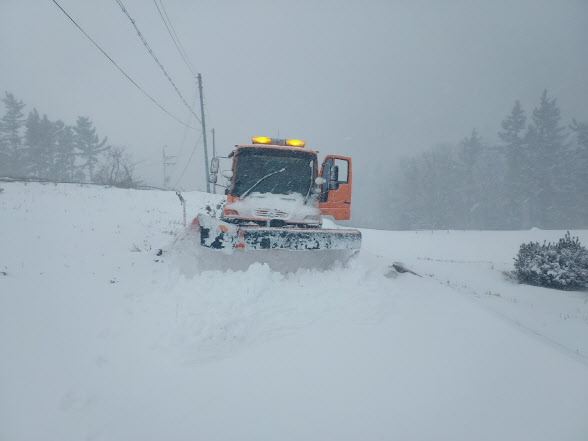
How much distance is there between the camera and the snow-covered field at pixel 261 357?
2521 mm

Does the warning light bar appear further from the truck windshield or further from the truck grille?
the truck grille

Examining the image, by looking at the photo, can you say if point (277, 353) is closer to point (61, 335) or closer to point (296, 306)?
point (296, 306)

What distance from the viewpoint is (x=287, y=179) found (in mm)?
6922

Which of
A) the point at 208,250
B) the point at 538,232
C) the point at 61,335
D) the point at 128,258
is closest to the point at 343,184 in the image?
the point at 208,250

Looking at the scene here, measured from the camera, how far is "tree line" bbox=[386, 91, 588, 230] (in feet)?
130

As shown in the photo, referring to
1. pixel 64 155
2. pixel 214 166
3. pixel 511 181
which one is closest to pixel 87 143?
pixel 64 155

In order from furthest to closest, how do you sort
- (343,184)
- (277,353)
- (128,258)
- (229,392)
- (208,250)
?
(343,184) → (128,258) → (208,250) → (277,353) → (229,392)

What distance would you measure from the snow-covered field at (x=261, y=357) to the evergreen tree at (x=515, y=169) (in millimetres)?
43756

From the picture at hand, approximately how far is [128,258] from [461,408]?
594cm

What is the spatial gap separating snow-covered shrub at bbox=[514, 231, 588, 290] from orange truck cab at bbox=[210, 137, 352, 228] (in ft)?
22.2

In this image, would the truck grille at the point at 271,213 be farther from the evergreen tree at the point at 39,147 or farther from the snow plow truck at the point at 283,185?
the evergreen tree at the point at 39,147

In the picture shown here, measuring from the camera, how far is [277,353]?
131 inches

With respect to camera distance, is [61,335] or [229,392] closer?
[229,392]

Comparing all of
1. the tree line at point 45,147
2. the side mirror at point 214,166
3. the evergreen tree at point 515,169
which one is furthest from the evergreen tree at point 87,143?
the evergreen tree at point 515,169
